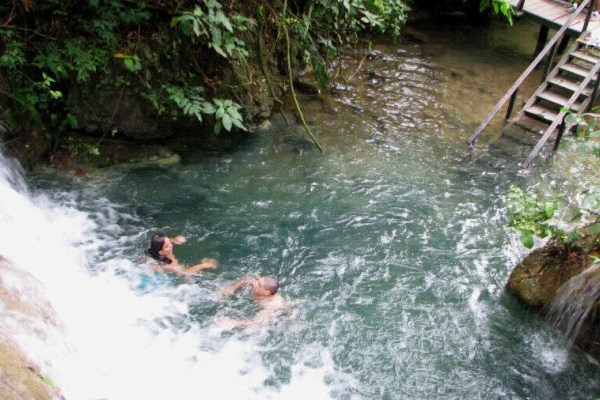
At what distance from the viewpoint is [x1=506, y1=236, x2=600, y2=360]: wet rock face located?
5301 millimetres

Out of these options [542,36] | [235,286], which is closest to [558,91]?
[542,36]

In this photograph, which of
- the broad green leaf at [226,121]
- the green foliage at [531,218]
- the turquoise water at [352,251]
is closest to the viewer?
the turquoise water at [352,251]

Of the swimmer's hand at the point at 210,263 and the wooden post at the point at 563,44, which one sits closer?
the swimmer's hand at the point at 210,263

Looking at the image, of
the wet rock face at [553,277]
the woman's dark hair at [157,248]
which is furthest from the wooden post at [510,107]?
the woman's dark hair at [157,248]

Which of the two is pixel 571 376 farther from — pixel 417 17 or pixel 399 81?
pixel 417 17

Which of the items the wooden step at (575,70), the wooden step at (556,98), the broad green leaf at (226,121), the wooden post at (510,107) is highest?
the wooden step at (575,70)

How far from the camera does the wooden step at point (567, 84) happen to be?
8891 millimetres

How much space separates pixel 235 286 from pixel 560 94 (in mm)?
6706

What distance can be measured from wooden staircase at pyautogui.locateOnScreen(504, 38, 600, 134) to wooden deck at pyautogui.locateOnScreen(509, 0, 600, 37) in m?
0.41

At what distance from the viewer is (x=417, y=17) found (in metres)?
12.7

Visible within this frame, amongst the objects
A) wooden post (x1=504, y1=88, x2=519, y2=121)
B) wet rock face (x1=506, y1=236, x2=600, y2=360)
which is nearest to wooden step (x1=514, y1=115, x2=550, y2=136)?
wooden post (x1=504, y1=88, x2=519, y2=121)

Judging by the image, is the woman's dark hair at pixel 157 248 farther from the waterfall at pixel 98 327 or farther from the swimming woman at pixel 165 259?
the waterfall at pixel 98 327

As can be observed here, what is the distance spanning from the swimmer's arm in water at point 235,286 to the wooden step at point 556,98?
19.9ft

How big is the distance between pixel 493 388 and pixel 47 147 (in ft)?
19.8
